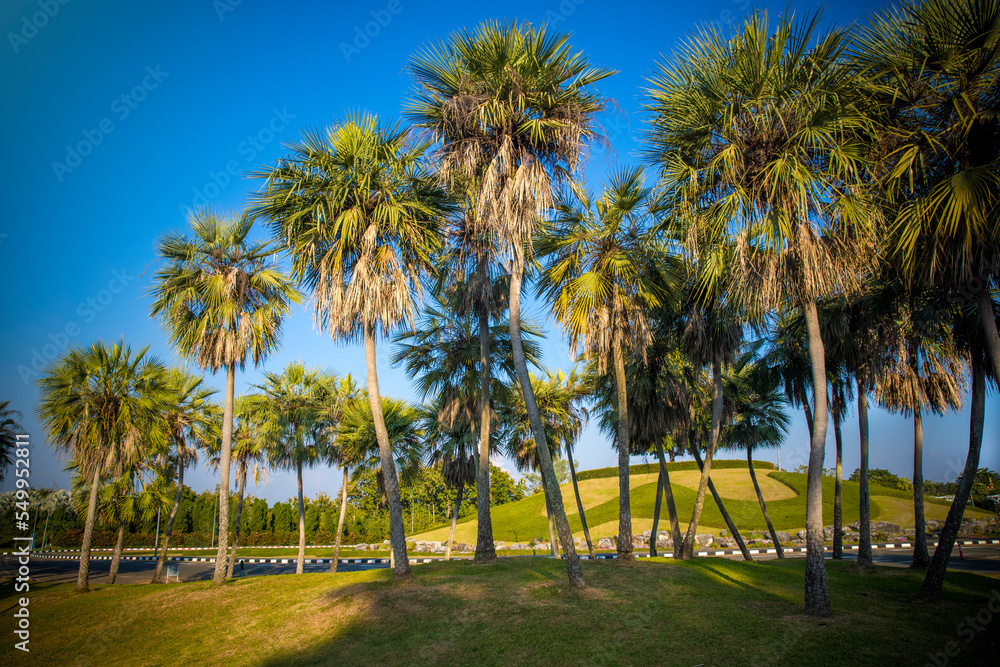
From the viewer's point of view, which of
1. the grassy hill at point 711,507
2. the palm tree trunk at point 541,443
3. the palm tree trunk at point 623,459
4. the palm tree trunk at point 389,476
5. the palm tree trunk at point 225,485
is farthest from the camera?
the grassy hill at point 711,507

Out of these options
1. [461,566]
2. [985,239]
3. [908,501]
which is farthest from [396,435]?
[908,501]

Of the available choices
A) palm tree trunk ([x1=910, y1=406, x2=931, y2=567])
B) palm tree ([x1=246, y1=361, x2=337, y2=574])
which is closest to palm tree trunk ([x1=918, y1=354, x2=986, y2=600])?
palm tree trunk ([x1=910, y1=406, x2=931, y2=567])

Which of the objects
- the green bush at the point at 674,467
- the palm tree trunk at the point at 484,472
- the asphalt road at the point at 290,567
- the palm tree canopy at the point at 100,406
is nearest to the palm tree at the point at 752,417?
the asphalt road at the point at 290,567

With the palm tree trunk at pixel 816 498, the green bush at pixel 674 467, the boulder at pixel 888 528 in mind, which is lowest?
the boulder at pixel 888 528

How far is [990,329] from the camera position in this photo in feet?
34.6

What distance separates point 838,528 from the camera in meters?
22.5

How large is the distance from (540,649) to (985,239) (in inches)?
466

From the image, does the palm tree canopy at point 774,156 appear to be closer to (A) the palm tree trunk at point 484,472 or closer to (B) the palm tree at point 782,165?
(B) the palm tree at point 782,165

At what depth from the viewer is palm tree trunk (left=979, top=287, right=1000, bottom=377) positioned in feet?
34.1

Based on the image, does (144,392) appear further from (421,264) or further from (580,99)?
(580,99)

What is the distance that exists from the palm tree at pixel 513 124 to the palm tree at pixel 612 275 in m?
1.99

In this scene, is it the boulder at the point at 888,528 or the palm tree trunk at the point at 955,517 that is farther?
the boulder at the point at 888,528

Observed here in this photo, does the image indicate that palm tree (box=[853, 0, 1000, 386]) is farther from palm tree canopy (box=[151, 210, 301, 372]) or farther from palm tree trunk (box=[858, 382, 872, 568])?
palm tree canopy (box=[151, 210, 301, 372])

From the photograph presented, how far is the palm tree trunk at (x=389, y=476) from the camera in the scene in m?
13.8
